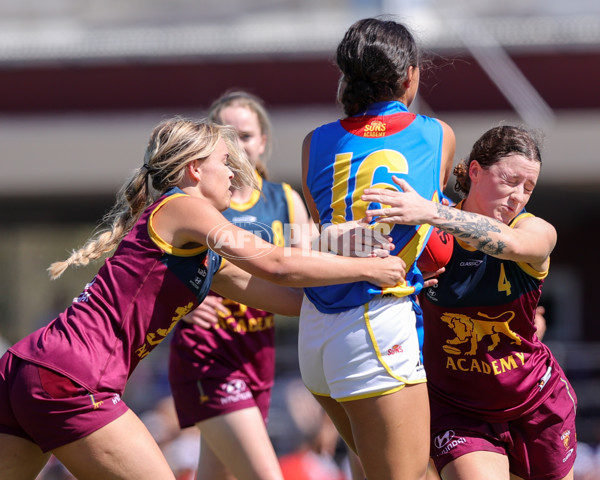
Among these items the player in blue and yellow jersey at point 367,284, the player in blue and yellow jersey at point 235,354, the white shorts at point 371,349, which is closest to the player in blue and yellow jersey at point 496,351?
the player in blue and yellow jersey at point 367,284

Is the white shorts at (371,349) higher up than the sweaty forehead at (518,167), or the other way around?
the sweaty forehead at (518,167)

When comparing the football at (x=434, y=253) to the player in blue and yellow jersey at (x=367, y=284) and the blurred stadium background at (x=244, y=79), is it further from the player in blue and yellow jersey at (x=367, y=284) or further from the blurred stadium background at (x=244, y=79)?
Answer: the blurred stadium background at (x=244, y=79)

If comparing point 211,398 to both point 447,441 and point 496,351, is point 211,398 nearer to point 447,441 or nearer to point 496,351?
point 447,441

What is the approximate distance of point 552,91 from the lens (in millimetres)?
13727

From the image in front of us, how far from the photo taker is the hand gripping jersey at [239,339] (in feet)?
14.0

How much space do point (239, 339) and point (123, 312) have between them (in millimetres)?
1430

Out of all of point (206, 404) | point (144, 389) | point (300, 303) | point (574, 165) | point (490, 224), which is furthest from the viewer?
point (574, 165)

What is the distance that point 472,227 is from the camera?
2.92m

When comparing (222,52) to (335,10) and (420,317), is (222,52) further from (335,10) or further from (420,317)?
(420,317)

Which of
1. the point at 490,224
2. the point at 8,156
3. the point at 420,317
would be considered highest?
the point at 490,224

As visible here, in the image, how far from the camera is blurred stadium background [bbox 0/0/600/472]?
12.7 m

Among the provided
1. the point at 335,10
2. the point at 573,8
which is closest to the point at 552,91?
the point at 573,8

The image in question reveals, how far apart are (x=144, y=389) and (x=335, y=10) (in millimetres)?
7795

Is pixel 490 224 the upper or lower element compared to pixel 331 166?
lower
